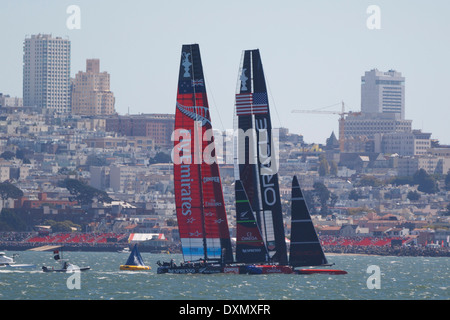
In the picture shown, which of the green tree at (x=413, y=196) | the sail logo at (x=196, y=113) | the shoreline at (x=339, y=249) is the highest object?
the sail logo at (x=196, y=113)

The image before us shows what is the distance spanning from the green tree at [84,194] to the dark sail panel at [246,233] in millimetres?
99615

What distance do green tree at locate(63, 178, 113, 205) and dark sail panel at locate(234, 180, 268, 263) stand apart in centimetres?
9961

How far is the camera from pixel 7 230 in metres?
140

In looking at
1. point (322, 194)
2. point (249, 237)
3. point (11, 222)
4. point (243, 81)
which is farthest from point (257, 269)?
point (322, 194)

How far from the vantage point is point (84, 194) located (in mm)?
157875

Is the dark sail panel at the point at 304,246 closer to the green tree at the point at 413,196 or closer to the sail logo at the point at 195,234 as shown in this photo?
the sail logo at the point at 195,234

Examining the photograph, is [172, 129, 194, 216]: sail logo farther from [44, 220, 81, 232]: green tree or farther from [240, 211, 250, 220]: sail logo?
[44, 220, 81, 232]: green tree

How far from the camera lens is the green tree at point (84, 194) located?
15700 centimetres

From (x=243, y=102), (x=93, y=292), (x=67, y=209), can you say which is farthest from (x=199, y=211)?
(x=67, y=209)

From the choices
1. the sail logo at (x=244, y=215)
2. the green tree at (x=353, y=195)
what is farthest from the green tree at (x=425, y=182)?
the sail logo at (x=244, y=215)

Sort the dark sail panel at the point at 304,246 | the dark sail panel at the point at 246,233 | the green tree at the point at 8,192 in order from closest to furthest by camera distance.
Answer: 1. the dark sail panel at the point at 246,233
2. the dark sail panel at the point at 304,246
3. the green tree at the point at 8,192
